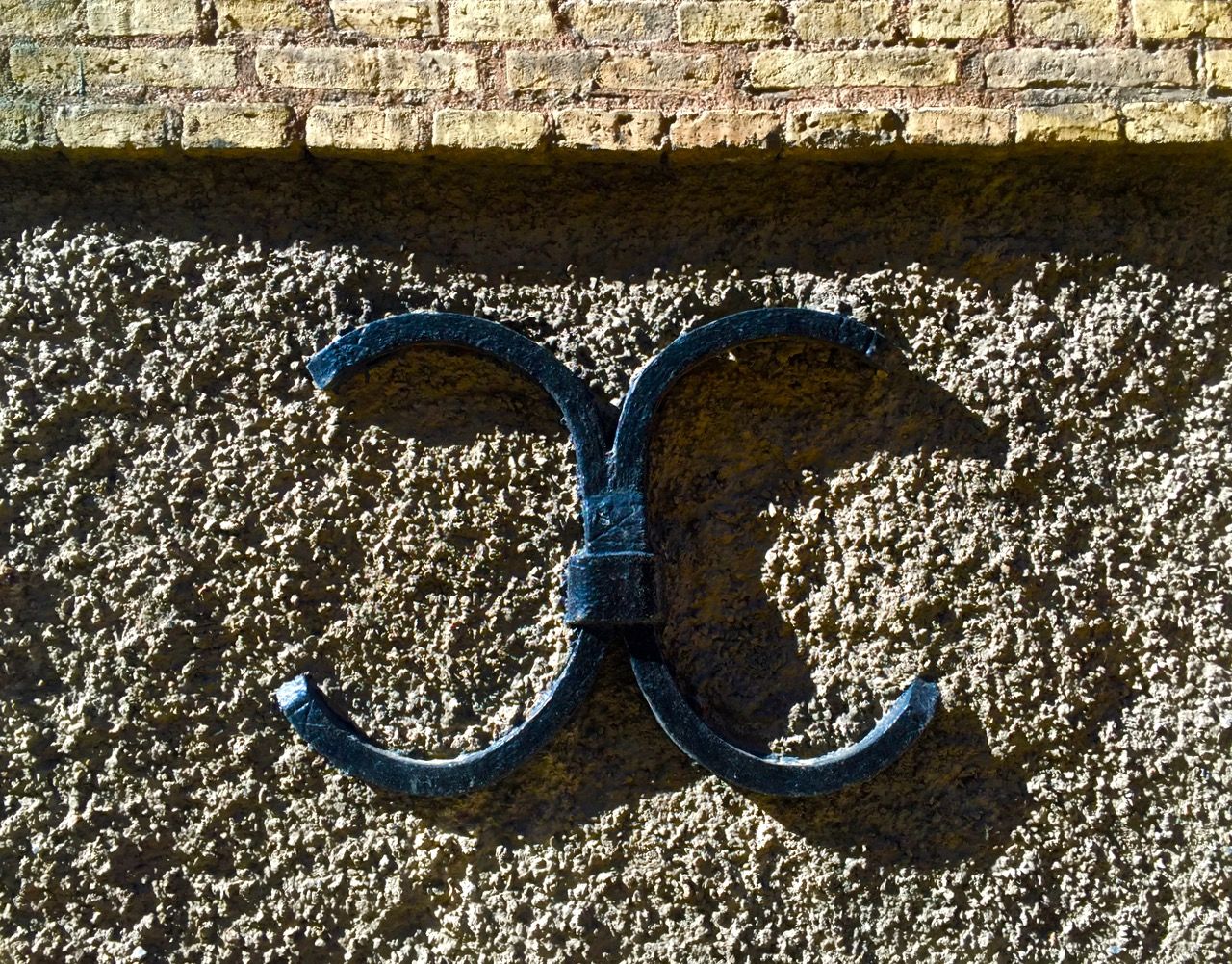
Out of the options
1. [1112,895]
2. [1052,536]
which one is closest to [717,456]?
[1052,536]

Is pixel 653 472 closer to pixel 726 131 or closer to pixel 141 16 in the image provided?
pixel 726 131

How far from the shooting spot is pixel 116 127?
57.1 inches

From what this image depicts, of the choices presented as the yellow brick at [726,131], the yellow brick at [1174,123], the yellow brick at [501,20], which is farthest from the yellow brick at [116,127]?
the yellow brick at [1174,123]

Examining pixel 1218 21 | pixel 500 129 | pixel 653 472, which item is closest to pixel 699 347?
pixel 653 472

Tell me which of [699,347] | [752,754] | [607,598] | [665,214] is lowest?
[752,754]

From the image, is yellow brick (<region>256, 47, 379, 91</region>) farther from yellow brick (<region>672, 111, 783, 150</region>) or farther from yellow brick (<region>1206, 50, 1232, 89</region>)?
yellow brick (<region>1206, 50, 1232, 89</region>)

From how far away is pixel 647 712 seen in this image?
1475mm

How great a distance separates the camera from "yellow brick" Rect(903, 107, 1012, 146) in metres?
1.46

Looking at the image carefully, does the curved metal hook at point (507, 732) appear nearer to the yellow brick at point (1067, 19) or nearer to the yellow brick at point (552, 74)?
the yellow brick at point (552, 74)

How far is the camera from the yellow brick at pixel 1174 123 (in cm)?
146

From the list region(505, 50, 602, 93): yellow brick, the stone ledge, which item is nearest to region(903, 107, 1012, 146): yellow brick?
the stone ledge

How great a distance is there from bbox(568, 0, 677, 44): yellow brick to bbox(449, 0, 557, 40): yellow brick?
0.04 metres

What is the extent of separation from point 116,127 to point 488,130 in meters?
0.50

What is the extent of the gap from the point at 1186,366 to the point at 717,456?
0.66 metres
